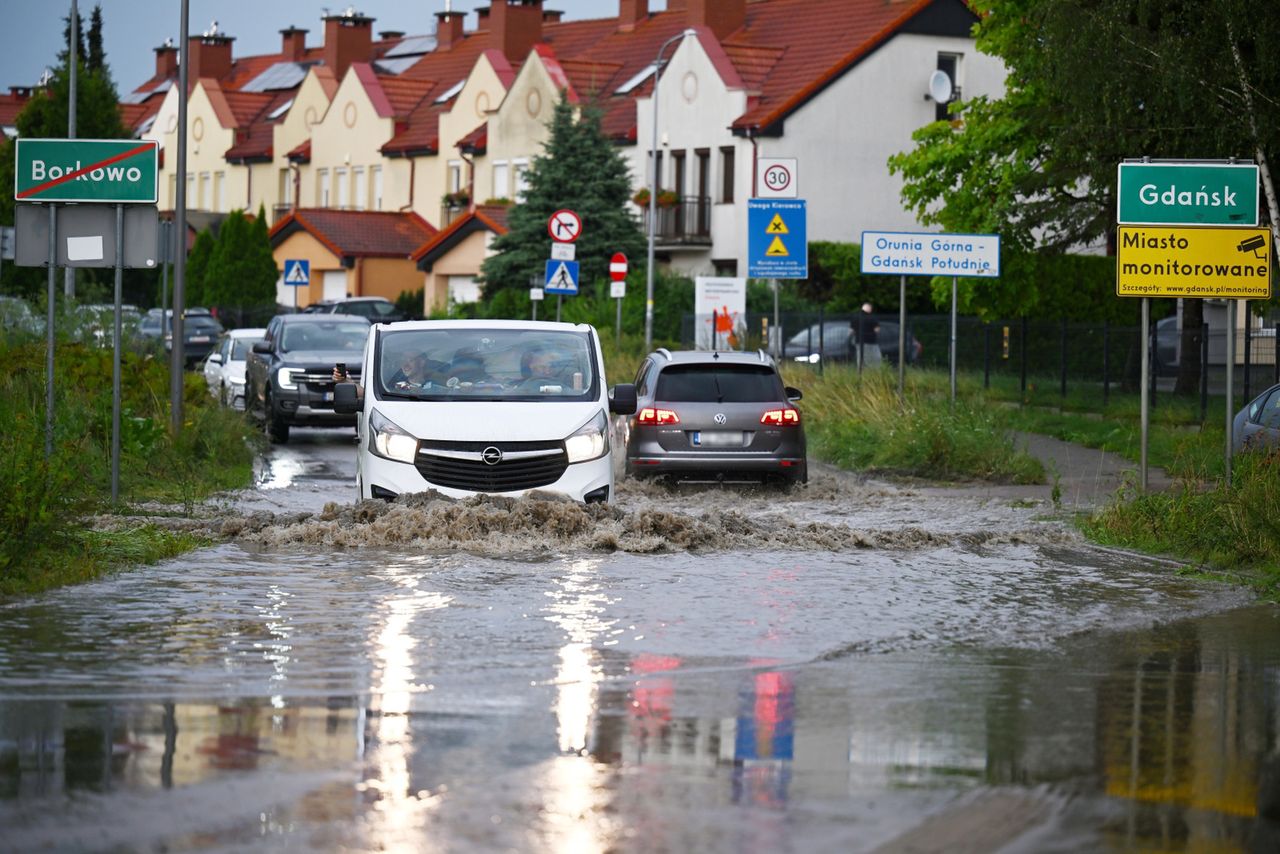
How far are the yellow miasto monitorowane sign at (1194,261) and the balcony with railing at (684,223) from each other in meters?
42.1

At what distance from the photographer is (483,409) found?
51.6 feet

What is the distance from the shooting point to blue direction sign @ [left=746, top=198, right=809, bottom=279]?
27984 mm

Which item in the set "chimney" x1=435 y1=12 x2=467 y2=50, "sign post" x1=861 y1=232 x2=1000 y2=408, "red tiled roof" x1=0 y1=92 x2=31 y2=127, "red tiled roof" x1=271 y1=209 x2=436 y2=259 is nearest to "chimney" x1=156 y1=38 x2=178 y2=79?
"red tiled roof" x1=0 y1=92 x2=31 y2=127

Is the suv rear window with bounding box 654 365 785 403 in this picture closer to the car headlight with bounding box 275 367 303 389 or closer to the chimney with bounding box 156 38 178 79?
the car headlight with bounding box 275 367 303 389

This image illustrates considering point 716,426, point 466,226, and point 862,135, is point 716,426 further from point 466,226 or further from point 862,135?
point 466,226

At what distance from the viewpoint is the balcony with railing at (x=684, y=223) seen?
2325 inches

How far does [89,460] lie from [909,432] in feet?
33.7

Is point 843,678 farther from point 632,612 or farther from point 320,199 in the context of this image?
point 320,199

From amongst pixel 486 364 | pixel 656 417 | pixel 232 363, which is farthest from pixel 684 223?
pixel 486 364

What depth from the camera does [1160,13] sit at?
2383 cm

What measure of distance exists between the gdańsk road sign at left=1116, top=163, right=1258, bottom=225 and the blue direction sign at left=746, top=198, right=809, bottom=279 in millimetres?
11195

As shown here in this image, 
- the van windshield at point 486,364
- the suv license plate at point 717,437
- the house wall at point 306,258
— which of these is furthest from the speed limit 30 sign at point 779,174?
the house wall at point 306,258

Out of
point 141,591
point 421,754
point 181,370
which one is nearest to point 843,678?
point 421,754

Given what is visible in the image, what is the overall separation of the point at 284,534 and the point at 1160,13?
13.7 metres
